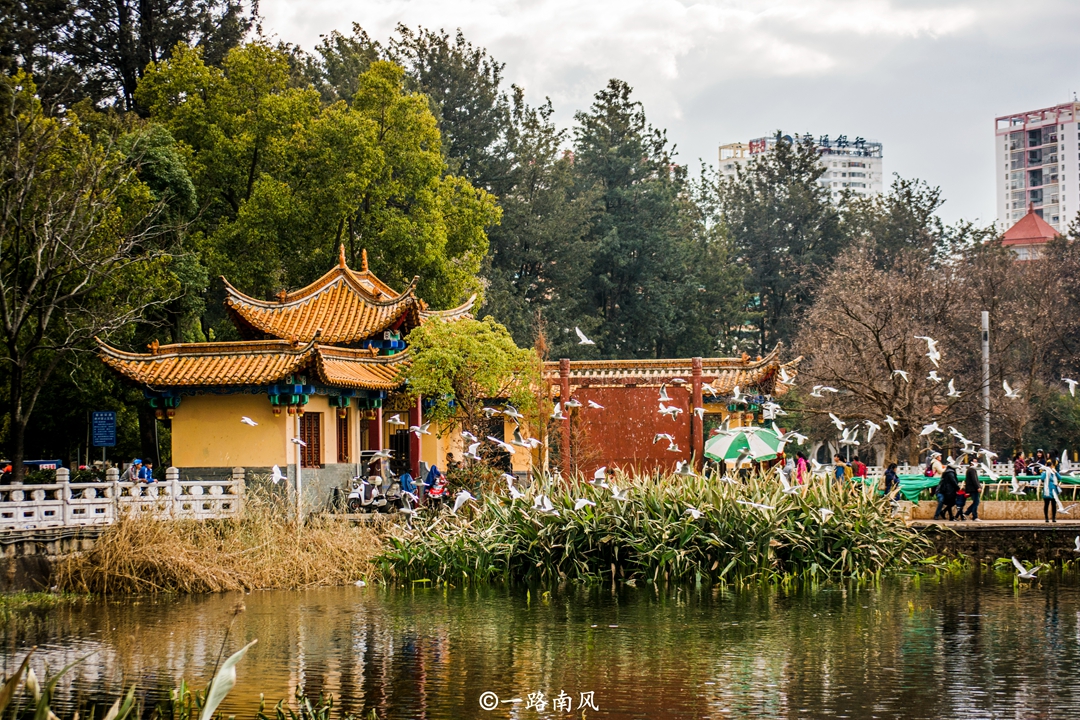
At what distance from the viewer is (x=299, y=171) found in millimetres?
33281

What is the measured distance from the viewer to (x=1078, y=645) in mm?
13969

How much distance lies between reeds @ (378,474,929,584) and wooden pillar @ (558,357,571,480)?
308 inches

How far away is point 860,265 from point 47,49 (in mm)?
27631

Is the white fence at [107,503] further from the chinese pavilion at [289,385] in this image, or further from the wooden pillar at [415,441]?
the wooden pillar at [415,441]

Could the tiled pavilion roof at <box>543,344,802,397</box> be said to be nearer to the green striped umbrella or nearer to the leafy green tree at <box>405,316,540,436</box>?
the leafy green tree at <box>405,316,540,436</box>

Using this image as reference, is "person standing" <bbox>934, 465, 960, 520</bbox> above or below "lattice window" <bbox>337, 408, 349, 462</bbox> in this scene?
below

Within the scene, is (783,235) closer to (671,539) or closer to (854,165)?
(671,539)

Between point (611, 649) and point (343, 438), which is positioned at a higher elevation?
point (343, 438)

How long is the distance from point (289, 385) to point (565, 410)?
298 inches

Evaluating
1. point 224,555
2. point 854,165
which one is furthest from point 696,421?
point 854,165

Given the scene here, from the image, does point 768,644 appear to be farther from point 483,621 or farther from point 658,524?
point 658,524

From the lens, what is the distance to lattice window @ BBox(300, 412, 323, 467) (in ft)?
81.0

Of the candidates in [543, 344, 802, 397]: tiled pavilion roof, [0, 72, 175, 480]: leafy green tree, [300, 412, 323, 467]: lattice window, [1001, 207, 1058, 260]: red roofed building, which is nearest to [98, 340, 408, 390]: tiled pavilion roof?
[300, 412, 323, 467]: lattice window

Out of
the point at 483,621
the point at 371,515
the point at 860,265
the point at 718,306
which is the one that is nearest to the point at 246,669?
the point at 483,621
